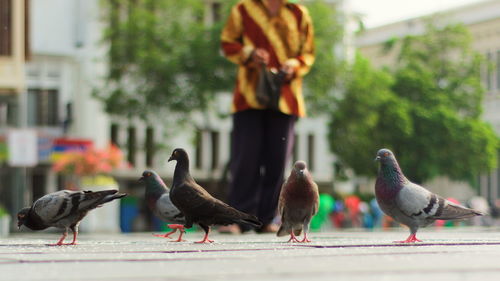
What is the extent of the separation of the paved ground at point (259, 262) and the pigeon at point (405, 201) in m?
0.30

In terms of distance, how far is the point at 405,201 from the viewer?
7.60 m

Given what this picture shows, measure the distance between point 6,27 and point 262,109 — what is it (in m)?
21.5

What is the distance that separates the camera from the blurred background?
116ft

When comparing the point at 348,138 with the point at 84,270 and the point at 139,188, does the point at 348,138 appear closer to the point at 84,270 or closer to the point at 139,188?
the point at 139,188

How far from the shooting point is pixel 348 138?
42938 millimetres

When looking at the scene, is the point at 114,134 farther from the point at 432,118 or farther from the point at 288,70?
the point at 288,70

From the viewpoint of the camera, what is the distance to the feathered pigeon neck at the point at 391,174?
7672 mm

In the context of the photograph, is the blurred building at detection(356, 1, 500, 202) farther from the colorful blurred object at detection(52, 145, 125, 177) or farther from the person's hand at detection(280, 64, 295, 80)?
the person's hand at detection(280, 64, 295, 80)

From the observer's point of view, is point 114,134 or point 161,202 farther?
point 114,134

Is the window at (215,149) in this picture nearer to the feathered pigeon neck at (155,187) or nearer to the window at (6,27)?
the window at (6,27)

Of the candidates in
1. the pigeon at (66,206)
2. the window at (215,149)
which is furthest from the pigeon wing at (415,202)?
the window at (215,149)

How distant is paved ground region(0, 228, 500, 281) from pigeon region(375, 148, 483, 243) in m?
0.30

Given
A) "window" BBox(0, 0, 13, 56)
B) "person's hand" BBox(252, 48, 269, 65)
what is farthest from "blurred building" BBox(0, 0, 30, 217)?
"person's hand" BBox(252, 48, 269, 65)

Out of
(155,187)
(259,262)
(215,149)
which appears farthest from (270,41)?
(215,149)
